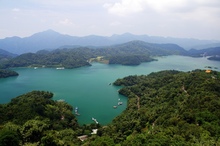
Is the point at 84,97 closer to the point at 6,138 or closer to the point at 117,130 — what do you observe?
the point at 117,130

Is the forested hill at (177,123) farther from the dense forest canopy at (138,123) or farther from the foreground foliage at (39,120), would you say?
the foreground foliage at (39,120)

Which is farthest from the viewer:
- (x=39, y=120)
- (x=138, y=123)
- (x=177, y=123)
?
(x=39, y=120)

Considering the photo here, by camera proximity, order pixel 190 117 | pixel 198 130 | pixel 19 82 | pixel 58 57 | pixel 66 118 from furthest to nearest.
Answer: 1. pixel 58 57
2. pixel 19 82
3. pixel 66 118
4. pixel 190 117
5. pixel 198 130

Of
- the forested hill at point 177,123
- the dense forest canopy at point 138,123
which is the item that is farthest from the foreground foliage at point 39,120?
the forested hill at point 177,123

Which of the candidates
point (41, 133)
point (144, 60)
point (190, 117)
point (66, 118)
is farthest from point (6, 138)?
point (144, 60)

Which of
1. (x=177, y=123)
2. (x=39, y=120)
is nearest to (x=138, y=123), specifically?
(x=177, y=123)

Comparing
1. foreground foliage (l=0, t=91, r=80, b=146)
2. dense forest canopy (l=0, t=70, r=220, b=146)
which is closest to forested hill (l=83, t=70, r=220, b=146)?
dense forest canopy (l=0, t=70, r=220, b=146)

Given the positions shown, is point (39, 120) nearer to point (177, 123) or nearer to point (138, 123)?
point (138, 123)

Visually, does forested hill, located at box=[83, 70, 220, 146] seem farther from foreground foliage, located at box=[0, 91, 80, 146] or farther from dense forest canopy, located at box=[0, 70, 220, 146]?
foreground foliage, located at box=[0, 91, 80, 146]
